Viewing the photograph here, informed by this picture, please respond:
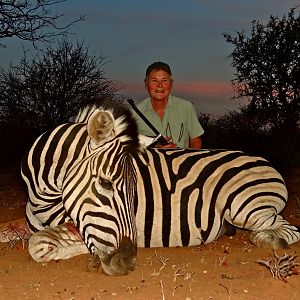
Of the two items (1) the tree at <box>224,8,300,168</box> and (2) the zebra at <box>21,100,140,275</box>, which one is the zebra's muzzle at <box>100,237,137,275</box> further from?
(1) the tree at <box>224,8,300,168</box>

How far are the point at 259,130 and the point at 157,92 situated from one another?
32.3 ft

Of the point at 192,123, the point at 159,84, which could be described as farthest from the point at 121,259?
the point at 192,123

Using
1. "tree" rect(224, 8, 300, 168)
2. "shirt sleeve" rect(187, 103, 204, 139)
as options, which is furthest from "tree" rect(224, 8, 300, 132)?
"shirt sleeve" rect(187, 103, 204, 139)

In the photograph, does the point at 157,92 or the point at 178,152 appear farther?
the point at 157,92

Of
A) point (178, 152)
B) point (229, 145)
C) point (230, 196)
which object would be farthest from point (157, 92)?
point (229, 145)

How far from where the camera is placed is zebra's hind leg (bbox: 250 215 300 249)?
3.47 meters

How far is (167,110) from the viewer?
4.66 m

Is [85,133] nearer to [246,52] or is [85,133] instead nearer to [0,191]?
[0,191]

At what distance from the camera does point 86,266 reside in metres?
3.07

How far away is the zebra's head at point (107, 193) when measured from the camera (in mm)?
2658

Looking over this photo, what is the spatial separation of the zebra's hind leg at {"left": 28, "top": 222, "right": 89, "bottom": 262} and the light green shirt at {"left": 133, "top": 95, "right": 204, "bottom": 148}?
1.54 meters

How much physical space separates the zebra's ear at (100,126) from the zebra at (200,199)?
43 cm

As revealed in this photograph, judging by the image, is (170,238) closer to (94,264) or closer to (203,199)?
(203,199)

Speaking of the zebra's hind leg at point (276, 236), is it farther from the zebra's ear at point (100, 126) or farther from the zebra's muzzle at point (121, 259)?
the zebra's ear at point (100, 126)
